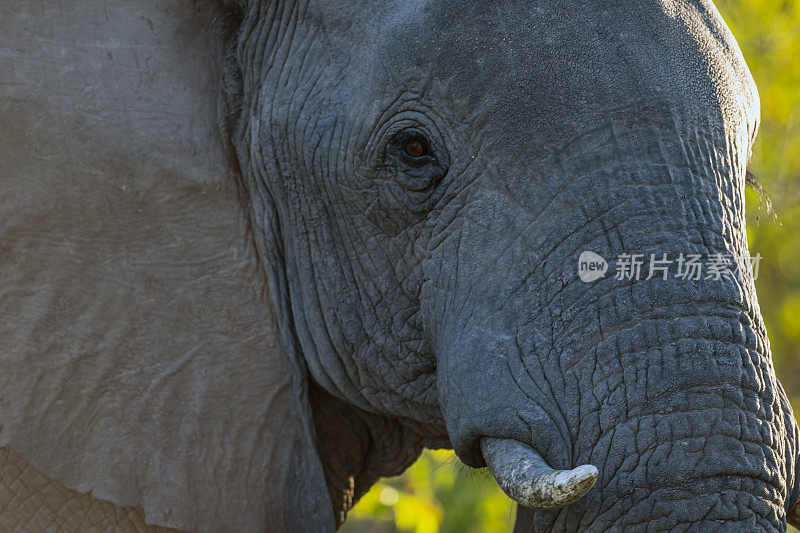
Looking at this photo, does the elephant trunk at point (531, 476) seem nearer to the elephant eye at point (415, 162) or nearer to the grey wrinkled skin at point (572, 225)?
the grey wrinkled skin at point (572, 225)

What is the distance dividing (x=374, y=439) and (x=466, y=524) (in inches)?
95.6

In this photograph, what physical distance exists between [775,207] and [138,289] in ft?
11.7

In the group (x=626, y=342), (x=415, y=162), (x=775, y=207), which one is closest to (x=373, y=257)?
(x=415, y=162)

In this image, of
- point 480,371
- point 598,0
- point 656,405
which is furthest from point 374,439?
point 598,0

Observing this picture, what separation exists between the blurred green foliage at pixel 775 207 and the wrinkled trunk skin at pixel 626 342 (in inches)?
102

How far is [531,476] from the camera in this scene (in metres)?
1.62

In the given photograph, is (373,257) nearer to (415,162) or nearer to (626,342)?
(415,162)

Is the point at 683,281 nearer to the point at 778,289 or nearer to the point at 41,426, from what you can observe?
the point at 41,426

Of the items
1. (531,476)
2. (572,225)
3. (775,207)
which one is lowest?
(531,476)

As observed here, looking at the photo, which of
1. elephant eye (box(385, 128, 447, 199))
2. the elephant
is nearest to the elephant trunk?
the elephant

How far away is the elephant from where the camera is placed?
1705 mm

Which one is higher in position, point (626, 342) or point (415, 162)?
point (415, 162)

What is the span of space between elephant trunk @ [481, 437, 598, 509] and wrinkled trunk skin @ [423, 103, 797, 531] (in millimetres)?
32

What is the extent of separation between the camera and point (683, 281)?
1692mm
